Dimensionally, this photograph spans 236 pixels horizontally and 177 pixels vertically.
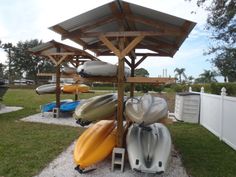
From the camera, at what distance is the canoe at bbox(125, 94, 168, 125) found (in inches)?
174

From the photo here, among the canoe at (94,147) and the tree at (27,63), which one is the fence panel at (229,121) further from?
the tree at (27,63)

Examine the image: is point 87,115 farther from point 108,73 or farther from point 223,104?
point 223,104

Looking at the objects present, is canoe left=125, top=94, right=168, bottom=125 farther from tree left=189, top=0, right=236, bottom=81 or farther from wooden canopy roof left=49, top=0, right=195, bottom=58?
tree left=189, top=0, right=236, bottom=81

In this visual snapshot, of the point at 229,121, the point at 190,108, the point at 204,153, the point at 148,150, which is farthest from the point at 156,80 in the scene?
the point at 190,108

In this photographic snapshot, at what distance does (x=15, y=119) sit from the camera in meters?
9.54

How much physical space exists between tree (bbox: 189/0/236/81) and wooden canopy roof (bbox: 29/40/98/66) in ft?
13.0

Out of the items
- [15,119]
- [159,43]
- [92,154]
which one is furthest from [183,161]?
[15,119]

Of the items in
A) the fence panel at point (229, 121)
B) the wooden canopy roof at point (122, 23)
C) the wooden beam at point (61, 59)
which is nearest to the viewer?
the wooden canopy roof at point (122, 23)

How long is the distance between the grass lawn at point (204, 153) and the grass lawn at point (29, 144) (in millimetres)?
2562

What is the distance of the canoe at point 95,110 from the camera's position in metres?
5.00

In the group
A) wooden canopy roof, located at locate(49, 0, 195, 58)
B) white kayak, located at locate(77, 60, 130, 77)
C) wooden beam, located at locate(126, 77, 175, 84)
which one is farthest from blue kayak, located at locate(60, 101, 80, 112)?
wooden beam, located at locate(126, 77, 175, 84)

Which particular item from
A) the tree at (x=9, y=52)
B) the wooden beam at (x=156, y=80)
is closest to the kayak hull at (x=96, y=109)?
the wooden beam at (x=156, y=80)

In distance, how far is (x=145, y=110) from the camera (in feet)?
14.8

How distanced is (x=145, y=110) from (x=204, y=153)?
2.15 m
